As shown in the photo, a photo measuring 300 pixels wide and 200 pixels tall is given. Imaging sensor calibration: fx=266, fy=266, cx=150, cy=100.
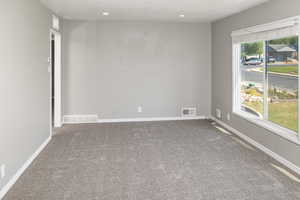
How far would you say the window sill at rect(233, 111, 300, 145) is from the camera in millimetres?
3569

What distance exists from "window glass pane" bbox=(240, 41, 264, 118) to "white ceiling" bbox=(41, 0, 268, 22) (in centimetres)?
76

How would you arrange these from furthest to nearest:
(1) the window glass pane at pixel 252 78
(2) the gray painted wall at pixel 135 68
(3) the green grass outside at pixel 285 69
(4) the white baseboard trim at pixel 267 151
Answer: (2) the gray painted wall at pixel 135 68 → (1) the window glass pane at pixel 252 78 → (3) the green grass outside at pixel 285 69 → (4) the white baseboard trim at pixel 267 151

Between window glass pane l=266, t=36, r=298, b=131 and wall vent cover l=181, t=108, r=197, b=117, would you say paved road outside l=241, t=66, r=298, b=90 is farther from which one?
wall vent cover l=181, t=108, r=197, b=117

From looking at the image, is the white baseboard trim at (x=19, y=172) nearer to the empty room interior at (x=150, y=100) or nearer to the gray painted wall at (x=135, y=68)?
the empty room interior at (x=150, y=100)

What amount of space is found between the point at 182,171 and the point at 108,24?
416 cm

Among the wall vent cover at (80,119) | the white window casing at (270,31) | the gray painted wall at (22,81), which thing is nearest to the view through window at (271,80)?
the white window casing at (270,31)

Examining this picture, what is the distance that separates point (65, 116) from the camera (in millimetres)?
6270

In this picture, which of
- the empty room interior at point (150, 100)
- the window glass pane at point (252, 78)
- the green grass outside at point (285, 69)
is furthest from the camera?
the window glass pane at point (252, 78)

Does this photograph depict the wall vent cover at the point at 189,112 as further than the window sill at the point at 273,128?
Yes

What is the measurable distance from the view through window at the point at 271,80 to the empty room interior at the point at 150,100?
2cm

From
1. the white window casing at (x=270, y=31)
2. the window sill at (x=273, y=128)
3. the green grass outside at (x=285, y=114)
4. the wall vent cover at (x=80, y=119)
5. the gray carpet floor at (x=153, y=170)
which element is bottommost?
the gray carpet floor at (x=153, y=170)

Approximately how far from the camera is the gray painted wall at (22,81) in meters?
2.85

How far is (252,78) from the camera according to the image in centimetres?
492

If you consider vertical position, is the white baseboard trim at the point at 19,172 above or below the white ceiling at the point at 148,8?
below
